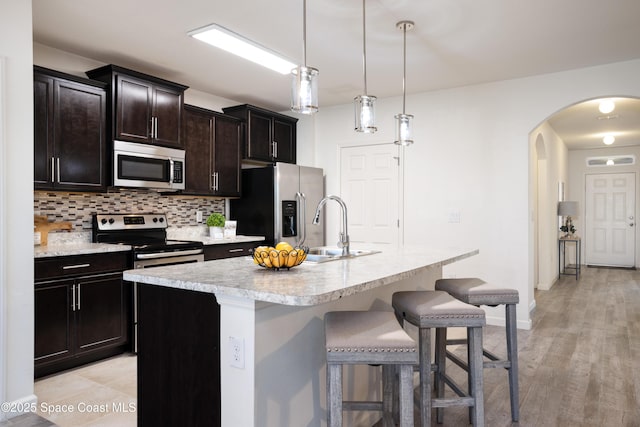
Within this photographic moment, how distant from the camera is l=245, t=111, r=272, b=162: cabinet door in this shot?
16.5ft

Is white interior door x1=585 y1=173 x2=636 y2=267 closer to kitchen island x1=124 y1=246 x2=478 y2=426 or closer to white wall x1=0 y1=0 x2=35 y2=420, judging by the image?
kitchen island x1=124 y1=246 x2=478 y2=426

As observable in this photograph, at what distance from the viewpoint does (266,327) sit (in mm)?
1678

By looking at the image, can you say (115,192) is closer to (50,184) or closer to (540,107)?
(50,184)

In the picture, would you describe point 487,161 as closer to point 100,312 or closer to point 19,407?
point 100,312

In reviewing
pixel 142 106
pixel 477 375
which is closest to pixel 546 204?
pixel 477 375

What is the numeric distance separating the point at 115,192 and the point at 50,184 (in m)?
0.73

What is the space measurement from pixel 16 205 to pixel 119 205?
1.59 metres

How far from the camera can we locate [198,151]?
4445mm

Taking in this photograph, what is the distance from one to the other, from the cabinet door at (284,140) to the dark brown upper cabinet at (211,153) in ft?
2.06

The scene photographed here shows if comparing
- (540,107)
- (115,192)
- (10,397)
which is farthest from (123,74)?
(540,107)

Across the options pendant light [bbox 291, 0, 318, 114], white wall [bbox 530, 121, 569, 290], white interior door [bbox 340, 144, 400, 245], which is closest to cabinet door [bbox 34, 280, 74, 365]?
pendant light [bbox 291, 0, 318, 114]

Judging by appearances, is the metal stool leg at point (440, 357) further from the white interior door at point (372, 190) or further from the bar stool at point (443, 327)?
the white interior door at point (372, 190)

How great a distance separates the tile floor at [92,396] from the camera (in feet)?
8.12

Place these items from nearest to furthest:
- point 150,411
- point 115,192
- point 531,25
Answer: point 150,411 < point 531,25 < point 115,192
